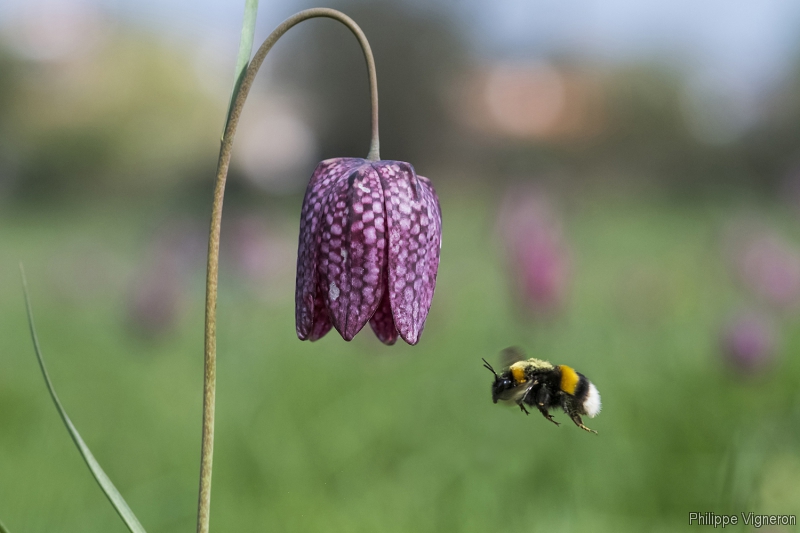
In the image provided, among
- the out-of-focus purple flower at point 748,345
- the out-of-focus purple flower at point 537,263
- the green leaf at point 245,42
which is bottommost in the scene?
the out-of-focus purple flower at point 748,345

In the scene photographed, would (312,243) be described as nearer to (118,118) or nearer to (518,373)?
(518,373)

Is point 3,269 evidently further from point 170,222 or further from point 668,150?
point 668,150

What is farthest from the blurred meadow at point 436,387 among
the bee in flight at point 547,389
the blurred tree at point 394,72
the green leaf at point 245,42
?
the blurred tree at point 394,72

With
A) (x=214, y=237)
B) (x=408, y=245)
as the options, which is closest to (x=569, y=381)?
(x=408, y=245)

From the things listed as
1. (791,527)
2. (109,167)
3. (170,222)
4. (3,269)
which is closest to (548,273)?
(791,527)

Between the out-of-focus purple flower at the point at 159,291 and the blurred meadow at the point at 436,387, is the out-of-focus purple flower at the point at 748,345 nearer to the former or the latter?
the blurred meadow at the point at 436,387

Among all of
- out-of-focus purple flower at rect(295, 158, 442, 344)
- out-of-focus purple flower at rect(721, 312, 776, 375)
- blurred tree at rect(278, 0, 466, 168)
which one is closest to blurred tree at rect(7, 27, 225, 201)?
blurred tree at rect(278, 0, 466, 168)
